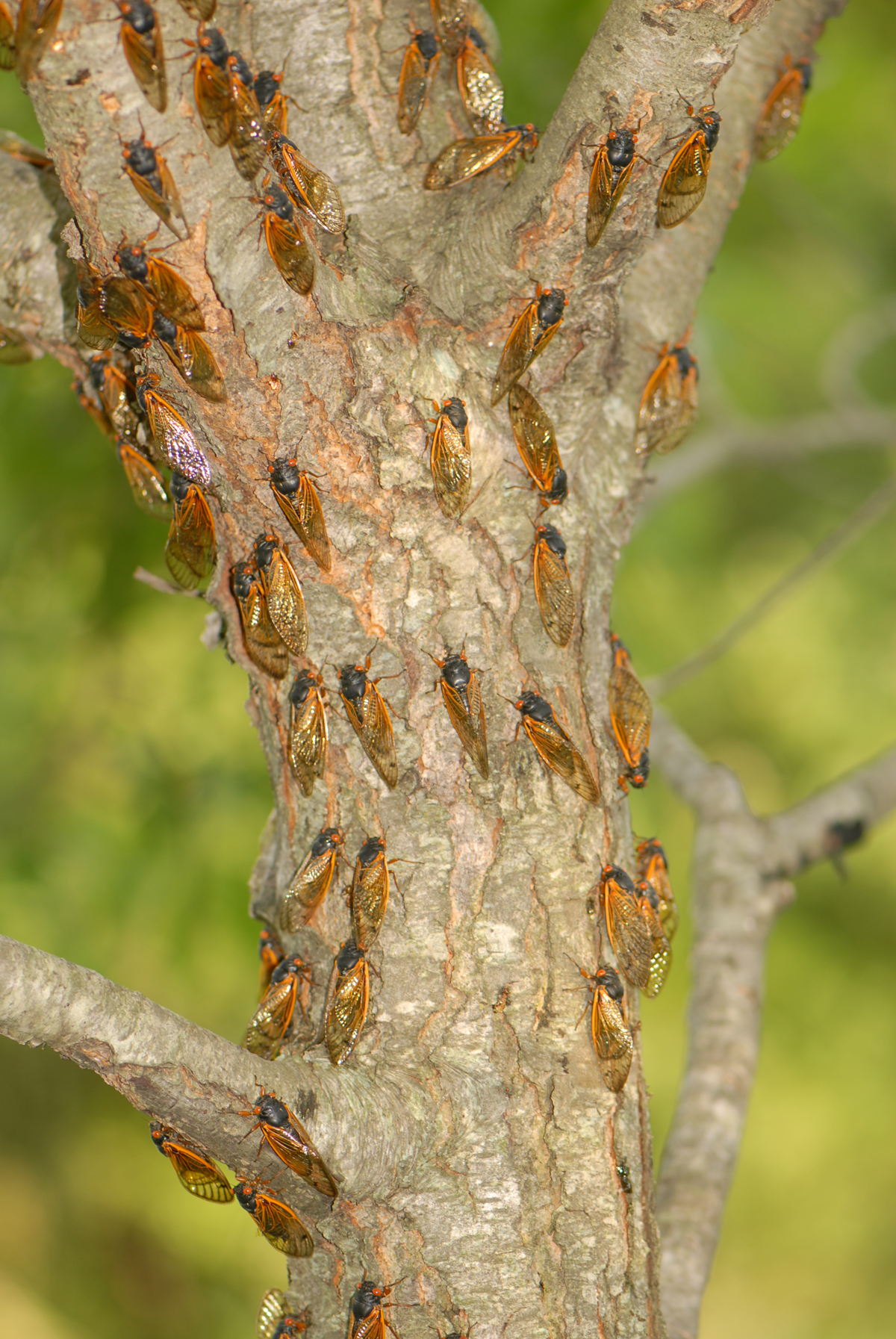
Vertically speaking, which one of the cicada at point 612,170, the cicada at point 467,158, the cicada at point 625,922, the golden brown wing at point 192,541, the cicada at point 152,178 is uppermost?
the cicada at point 467,158

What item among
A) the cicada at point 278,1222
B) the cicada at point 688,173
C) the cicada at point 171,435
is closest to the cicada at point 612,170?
the cicada at point 688,173

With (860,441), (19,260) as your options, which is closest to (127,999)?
(19,260)

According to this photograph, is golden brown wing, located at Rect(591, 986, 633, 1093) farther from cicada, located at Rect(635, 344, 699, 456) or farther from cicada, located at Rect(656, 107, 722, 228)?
cicada, located at Rect(656, 107, 722, 228)

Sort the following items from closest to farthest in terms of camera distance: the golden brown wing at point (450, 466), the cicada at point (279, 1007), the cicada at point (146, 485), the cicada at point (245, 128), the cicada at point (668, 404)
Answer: the cicada at point (245, 128), the golden brown wing at point (450, 466), the cicada at point (279, 1007), the cicada at point (668, 404), the cicada at point (146, 485)

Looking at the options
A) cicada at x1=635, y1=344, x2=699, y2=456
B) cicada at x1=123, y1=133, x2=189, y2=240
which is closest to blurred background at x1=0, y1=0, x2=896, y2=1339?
cicada at x1=635, y1=344, x2=699, y2=456

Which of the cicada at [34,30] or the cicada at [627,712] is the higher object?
the cicada at [34,30]

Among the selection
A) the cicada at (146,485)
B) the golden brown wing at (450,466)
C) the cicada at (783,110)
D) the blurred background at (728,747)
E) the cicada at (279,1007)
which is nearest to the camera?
the golden brown wing at (450,466)

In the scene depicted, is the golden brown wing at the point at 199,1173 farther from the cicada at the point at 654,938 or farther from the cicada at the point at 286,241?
the cicada at the point at 286,241
